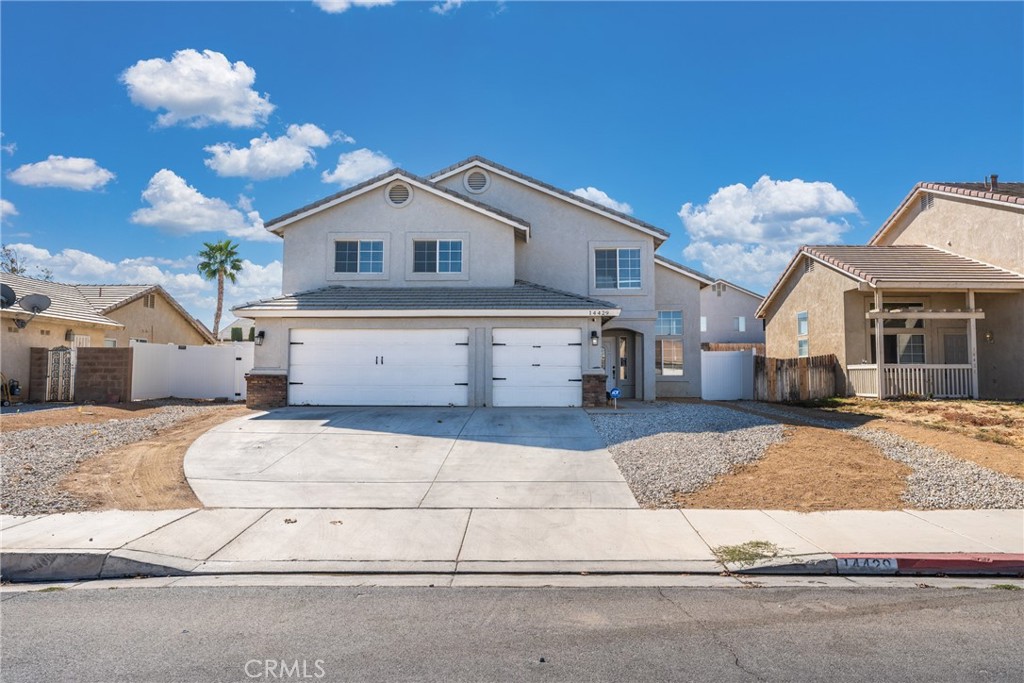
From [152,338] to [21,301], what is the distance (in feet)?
33.5

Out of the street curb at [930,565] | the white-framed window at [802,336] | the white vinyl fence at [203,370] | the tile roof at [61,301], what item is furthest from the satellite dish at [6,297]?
the white-framed window at [802,336]

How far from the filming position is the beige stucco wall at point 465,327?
55.5 feet

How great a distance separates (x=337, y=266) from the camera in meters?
18.8

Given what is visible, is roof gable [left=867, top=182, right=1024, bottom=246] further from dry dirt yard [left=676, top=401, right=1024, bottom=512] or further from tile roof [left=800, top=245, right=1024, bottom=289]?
dry dirt yard [left=676, top=401, right=1024, bottom=512]

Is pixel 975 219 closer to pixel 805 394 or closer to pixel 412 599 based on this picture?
pixel 805 394

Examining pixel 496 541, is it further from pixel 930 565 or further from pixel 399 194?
pixel 399 194

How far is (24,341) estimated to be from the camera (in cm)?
2034

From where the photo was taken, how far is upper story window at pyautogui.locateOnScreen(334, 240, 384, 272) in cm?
1875

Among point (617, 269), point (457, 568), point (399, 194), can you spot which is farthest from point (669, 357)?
point (457, 568)

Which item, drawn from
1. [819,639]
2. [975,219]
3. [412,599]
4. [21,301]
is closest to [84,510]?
[412,599]

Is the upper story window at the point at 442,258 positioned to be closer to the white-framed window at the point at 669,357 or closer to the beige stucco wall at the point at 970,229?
the white-framed window at the point at 669,357

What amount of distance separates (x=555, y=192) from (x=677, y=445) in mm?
11051

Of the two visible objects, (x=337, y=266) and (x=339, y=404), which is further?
(x=337, y=266)

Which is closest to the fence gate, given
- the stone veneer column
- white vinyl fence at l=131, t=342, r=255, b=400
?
white vinyl fence at l=131, t=342, r=255, b=400
